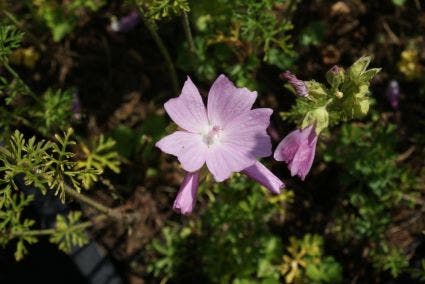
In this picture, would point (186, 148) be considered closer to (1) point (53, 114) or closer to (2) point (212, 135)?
(2) point (212, 135)

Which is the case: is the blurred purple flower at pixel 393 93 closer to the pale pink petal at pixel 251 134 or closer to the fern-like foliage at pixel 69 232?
the pale pink petal at pixel 251 134

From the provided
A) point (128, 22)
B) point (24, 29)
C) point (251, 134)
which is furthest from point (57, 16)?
point (251, 134)

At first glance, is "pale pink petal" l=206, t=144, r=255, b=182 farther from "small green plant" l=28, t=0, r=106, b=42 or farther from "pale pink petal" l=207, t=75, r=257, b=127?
"small green plant" l=28, t=0, r=106, b=42

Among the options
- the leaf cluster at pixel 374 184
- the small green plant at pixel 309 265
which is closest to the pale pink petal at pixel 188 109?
the leaf cluster at pixel 374 184

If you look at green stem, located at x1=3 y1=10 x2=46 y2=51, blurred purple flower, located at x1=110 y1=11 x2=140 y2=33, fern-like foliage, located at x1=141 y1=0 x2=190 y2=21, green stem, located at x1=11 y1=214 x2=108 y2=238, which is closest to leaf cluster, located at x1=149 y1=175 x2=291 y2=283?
green stem, located at x1=11 y1=214 x2=108 y2=238

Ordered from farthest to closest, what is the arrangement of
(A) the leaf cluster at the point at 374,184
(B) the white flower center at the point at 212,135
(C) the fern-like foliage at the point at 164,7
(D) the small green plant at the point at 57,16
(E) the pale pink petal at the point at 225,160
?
(D) the small green plant at the point at 57,16 → (A) the leaf cluster at the point at 374,184 → (C) the fern-like foliage at the point at 164,7 → (B) the white flower center at the point at 212,135 → (E) the pale pink petal at the point at 225,160

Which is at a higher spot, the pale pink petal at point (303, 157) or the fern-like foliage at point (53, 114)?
the fern-like foliage at point (53, 114)

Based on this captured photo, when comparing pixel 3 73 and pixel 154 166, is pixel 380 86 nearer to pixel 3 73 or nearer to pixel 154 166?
pixel 154 166
